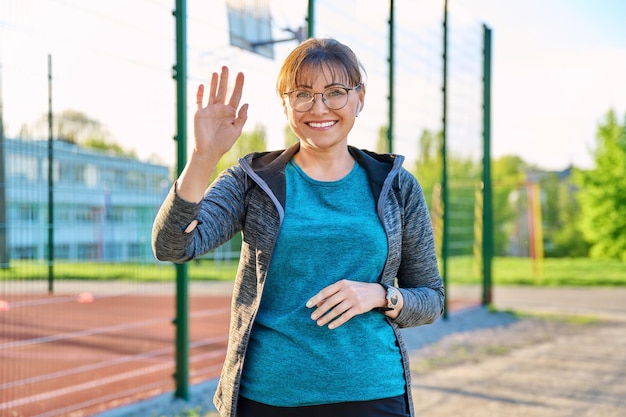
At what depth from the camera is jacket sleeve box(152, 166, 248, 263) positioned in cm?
158

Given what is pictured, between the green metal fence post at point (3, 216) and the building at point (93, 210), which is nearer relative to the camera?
the green metal fence post at point (3, 216)

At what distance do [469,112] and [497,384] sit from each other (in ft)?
16.4

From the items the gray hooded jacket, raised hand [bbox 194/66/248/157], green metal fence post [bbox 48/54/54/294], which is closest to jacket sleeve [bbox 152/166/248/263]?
the gray hooded jacket

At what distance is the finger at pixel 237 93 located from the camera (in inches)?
66.0

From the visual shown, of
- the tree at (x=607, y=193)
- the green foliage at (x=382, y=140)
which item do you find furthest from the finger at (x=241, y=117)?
the tree at (x=607, y=193)

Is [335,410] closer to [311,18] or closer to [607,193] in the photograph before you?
[311,18]

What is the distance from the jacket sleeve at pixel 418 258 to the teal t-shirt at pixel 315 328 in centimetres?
11

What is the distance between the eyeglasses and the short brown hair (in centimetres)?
2

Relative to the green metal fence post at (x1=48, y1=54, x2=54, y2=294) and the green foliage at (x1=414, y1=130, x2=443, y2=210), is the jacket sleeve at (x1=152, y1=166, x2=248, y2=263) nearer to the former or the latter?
the green metal fence post at (x1=48, y1=54, x2=54, y2=294)

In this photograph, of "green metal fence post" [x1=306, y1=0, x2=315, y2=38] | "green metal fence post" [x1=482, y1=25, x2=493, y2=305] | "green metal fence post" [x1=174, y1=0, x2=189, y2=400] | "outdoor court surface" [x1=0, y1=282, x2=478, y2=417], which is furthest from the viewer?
"green metal fence post" [x1=482, y1=25, x2=493, y2=305]

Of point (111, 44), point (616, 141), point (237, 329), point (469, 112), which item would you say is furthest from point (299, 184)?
point (616, 141)

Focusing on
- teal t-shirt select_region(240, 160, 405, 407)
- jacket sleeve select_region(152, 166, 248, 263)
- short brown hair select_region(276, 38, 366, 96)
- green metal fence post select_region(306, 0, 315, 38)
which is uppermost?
green metal fence post select_region(306, 0, 315, 38)

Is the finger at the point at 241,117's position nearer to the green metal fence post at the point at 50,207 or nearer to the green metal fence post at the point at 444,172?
the green metal fence post at the point at 50,207

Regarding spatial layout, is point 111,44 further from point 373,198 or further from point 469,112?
point 469,112
